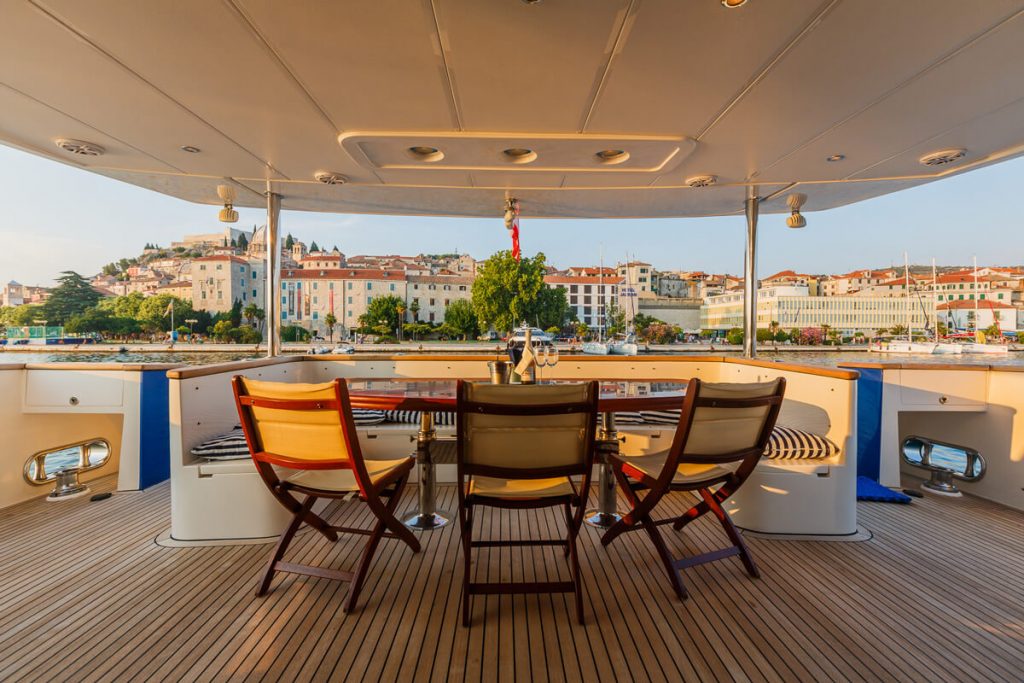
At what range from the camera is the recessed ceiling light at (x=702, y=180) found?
128 inches

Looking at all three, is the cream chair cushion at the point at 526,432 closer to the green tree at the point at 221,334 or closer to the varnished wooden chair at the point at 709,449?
the varnished wooden chair at the point at 709,449

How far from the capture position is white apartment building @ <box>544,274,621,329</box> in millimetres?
53562

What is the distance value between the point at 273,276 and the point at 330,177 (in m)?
1.07

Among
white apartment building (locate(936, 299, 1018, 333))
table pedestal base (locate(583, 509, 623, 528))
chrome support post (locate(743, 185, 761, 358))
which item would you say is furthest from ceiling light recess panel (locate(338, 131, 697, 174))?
white apartment building (locate(936, 299, 1018, 333))

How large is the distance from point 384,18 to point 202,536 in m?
Answer: 2.41

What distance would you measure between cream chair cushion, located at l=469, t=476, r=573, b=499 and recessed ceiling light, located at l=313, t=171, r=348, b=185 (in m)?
2.63

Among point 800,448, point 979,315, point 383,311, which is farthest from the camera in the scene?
point 383,311

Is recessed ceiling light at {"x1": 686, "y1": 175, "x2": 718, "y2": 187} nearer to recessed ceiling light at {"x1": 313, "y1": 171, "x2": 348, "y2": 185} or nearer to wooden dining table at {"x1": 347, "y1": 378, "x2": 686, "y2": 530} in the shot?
wooden dining table at {"x1": 347, "y1": 378, "x2": 686, "y2": 530}

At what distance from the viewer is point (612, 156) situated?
9.25 ft

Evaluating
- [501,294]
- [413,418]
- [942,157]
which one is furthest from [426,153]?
[501,294]

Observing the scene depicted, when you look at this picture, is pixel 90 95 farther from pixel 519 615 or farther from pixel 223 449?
pixel 519 615

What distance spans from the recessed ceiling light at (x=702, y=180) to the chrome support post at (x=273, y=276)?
3.39 meters

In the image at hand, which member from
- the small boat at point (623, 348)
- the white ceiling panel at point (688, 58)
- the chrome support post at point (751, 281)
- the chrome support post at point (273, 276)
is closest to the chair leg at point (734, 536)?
the white ceiling panel at point (688, 58)

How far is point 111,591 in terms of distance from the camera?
1.72 metres
